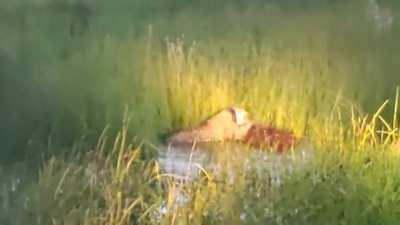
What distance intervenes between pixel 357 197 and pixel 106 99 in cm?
129

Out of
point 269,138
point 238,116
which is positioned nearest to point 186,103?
point 238,116

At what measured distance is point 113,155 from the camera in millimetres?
4043

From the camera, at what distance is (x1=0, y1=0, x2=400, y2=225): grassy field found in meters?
3.71

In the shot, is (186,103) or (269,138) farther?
(186,103)

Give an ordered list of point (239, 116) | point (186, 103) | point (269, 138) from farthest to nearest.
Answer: point (186, 103), point (239, 116), point (269, 138)

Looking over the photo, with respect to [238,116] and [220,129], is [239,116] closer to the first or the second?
[238,116]

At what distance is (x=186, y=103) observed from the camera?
4.71 meters

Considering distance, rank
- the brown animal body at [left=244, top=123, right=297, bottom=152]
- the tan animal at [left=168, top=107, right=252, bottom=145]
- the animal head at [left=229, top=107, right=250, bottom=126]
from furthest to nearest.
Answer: the animal head at [left=229, top=107, right=250, bottom=126] < the tan animal at [left=168, top=107, right=252, bottom=145] < the brown animal body at [left=244, top=123, right=297, bottom=152]

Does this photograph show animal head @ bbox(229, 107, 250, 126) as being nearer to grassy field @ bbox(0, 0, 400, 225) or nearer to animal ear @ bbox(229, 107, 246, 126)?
animal ear @ bbox(229, 107, 246, 126)

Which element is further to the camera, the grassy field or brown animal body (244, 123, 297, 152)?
brown animal body (244, 123, 297, 152)

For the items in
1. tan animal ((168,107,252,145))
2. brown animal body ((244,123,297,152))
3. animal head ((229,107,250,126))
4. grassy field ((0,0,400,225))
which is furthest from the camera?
animal head ((229,107,250,126))

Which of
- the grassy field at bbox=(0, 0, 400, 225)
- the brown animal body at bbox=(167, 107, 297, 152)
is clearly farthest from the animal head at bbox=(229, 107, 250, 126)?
the grassy field at bbox=(0, 0, 400, 225)

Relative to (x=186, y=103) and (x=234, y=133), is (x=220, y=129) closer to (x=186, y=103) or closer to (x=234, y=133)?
(x=234, y=133)

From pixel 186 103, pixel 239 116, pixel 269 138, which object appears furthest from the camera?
pixel 186 103
